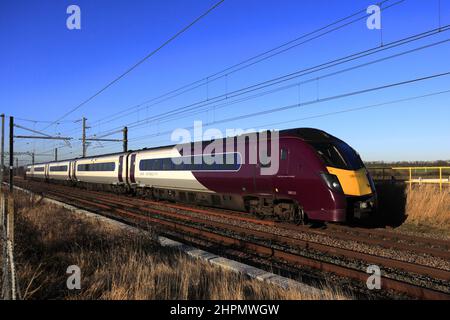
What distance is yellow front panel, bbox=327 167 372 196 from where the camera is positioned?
439 inches

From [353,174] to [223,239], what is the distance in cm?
411

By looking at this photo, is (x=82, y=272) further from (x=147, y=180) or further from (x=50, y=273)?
(x=147, y=180)

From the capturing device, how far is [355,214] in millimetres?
11234

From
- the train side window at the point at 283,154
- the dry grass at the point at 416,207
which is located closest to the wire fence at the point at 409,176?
the dry grass at the point at 416,207

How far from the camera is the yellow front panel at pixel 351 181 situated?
11.2 meters

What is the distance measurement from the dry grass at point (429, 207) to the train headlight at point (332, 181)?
12.7 ft

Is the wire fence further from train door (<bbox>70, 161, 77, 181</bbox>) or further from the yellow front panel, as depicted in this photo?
train door (<bbox>70, 161, 77, 181</bbox>)

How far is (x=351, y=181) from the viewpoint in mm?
11305

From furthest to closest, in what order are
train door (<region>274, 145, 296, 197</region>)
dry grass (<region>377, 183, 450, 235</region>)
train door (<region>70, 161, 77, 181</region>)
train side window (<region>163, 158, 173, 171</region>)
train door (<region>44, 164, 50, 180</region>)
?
train door (<region>44, 164, 50, 180</region>)
train door (<region>70, 161, 77, 181</region>)
train side window (<region>163, 158, 173, 171</region>)
dry grass (<region>377, 183, 450, 235</region>)
train door (<region>274, 145, 296, 197</region>)
